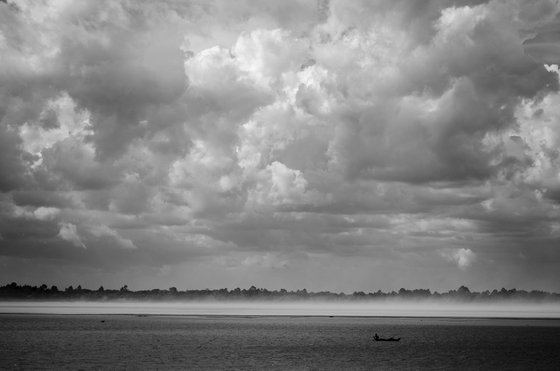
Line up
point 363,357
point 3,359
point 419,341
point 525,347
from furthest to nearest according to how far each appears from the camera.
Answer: point 419,341
point 525,347
point 363,357
point 3,359

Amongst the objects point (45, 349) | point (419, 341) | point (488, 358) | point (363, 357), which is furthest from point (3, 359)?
point (419, 341)

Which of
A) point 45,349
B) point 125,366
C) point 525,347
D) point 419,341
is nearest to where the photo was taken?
point 125,366

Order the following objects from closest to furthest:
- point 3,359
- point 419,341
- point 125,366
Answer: point 125,366 < point 3,359 < point 419,341

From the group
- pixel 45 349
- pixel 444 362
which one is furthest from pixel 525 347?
pixel 45 349

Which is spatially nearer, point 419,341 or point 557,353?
point 557,353

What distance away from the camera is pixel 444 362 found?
88688 millimetres

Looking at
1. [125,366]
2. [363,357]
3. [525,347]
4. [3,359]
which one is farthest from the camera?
[525,347]

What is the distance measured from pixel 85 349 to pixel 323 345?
41.5m

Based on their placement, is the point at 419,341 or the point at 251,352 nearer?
the point at 251,352

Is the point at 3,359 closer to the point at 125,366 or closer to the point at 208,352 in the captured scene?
the point at 125,366

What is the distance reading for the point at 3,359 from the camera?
85500 millimetres

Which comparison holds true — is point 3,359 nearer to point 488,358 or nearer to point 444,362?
point 444,362

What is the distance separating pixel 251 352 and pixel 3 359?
116 ft

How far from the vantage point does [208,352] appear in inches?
3873
